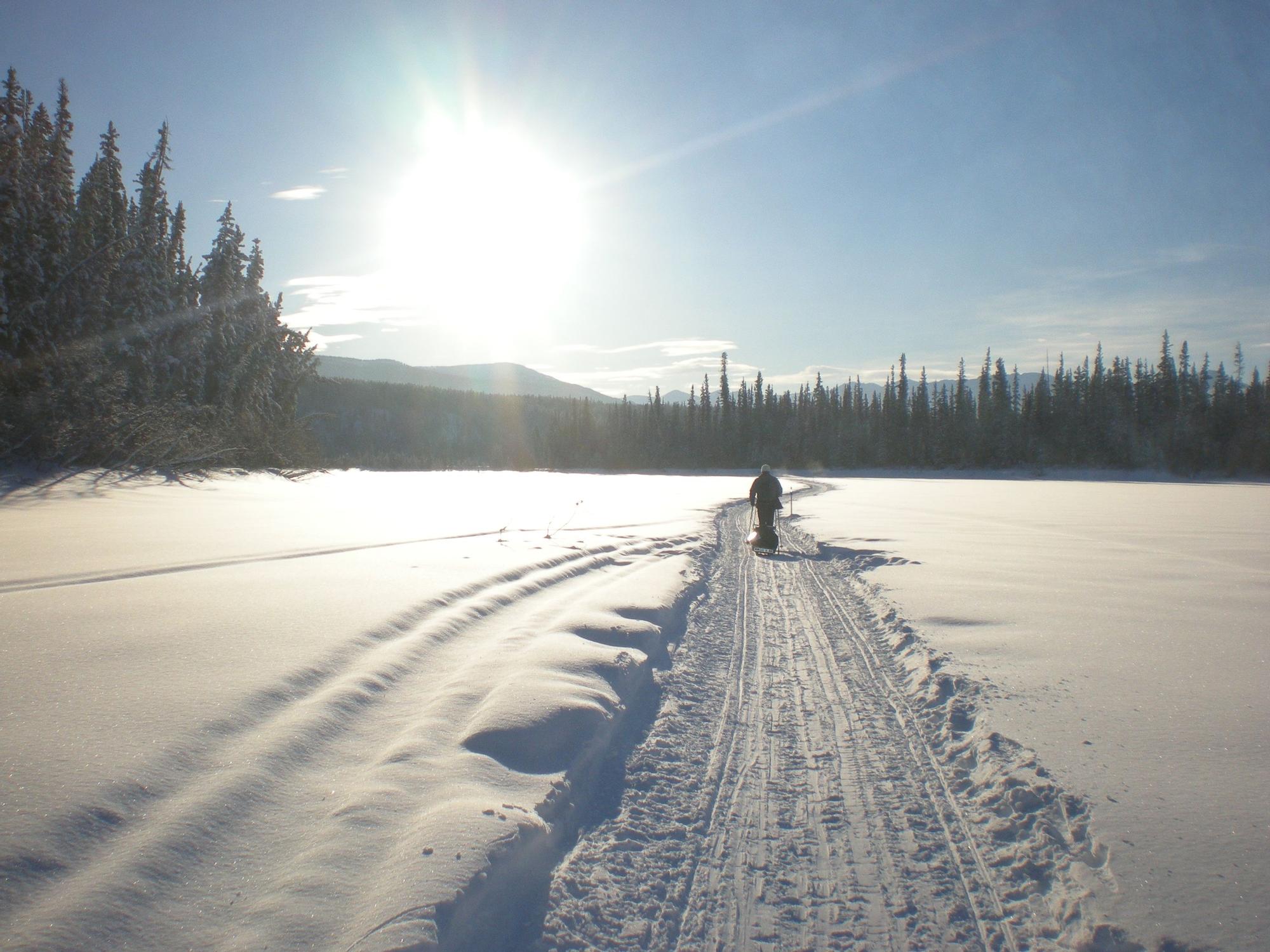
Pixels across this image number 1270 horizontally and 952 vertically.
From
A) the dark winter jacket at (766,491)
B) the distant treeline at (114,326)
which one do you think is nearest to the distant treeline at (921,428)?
the distant treeline at (114,326)

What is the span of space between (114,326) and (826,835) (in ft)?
97.0

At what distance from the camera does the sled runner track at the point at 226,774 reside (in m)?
1.92

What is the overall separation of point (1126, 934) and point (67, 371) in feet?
75.3

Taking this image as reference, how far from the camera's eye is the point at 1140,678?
13.6 ft

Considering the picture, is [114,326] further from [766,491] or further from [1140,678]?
[1140,678]

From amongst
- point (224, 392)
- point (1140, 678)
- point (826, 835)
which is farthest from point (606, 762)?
point (224, 392)

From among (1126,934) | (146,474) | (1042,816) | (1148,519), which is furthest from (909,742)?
(146,474)

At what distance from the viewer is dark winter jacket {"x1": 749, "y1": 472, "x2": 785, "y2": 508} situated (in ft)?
38.5

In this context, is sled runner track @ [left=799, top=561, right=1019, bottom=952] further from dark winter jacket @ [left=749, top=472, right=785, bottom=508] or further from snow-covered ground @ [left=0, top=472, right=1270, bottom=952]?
dark winter jacket @ [left=749, top=472, right=785, bottom=508]

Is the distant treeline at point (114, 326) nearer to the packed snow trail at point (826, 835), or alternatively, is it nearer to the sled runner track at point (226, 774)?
the sled runner track at point (226, 774)

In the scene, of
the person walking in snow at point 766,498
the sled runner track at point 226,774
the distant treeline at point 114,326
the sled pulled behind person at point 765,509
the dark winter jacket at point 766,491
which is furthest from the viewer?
the distant treeline at point 114,326

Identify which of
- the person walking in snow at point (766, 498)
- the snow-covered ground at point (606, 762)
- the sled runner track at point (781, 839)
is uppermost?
the person walking in snow at point (766, 498)

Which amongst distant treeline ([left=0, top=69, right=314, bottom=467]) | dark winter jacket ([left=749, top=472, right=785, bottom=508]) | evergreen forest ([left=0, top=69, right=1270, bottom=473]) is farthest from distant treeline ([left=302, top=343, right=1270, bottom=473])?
dark winter jacket ([left=749, top=472, right=785, bottom=508])

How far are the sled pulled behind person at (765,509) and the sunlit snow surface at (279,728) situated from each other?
3.95 meters
